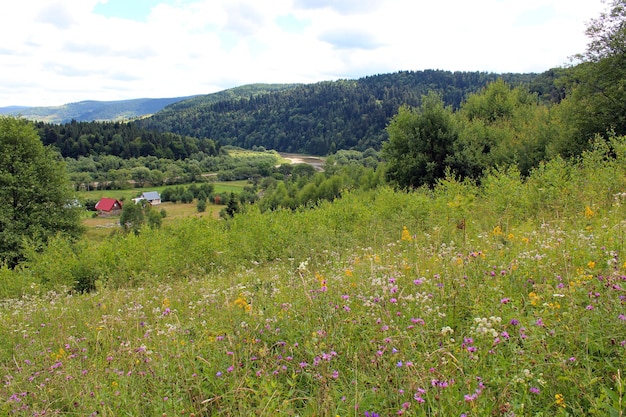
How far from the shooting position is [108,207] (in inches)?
3098

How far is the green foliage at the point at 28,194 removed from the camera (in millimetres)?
21641

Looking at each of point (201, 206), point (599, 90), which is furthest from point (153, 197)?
point (599, 90)

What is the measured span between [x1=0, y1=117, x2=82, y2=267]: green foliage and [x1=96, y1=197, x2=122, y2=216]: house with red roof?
57284 millimetres

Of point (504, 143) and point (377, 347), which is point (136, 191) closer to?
point (504, 143)

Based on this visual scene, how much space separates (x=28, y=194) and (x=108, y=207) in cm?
6112

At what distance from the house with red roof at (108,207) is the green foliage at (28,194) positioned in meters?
57.3

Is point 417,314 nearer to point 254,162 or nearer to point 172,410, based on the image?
point 172,410

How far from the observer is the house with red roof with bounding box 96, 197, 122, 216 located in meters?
77.6

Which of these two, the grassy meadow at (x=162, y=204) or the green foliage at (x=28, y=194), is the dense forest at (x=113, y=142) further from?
the green foliage at (x=28, y=194)

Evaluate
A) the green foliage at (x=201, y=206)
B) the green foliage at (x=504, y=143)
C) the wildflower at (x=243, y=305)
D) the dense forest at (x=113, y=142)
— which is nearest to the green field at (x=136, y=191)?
the green foliage at (x=201, y=206)

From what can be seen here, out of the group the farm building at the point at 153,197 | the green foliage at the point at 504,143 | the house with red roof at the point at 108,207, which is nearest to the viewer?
the green foliage at the point at 504,143

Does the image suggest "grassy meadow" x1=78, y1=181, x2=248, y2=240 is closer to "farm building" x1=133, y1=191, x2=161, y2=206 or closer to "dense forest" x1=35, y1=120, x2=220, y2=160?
"farm building" x1=133, y1=191, x2=161, y2=206

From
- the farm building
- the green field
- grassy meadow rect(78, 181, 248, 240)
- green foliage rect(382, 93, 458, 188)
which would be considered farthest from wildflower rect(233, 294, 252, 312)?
the farm building

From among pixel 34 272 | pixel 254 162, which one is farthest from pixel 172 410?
pixel 254 162
